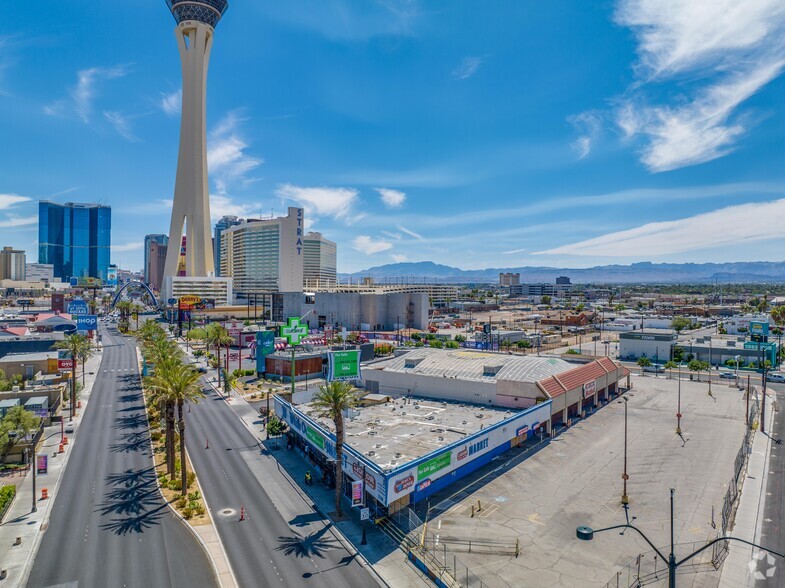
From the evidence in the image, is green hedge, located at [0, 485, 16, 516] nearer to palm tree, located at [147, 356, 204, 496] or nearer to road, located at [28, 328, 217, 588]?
road, located at [28, 328, 217, 588]

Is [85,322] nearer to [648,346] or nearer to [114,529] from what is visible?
[114,529]

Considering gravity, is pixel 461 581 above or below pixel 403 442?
below

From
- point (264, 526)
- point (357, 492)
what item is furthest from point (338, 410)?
point (264, 526)

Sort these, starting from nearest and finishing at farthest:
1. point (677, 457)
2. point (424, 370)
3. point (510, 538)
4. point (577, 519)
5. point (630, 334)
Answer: point (510, 538)
point (577, 519)
point (677, 457)
point (424, 370)
point (630, 334)

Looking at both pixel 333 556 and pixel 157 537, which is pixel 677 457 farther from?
pixel 157 537

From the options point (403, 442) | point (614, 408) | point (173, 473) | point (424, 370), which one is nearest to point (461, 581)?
point (403, 442)

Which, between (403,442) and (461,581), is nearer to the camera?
(461,581)
